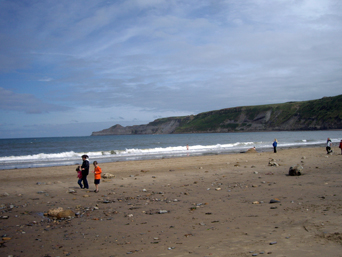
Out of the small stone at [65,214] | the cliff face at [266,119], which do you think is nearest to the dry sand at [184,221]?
the small stone at [65,214]

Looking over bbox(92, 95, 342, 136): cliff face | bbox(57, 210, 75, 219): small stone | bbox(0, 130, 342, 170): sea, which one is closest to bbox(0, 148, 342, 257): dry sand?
bbox(57, 210, 75, 219): small stone

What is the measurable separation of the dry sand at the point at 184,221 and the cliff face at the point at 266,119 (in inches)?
4649

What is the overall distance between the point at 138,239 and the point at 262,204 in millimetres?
4009

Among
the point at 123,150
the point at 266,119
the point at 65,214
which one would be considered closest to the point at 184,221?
the point at 65,214

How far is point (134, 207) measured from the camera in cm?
792

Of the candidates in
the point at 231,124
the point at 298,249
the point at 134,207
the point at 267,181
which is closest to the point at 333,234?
the point at 298,249

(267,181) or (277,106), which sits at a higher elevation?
(277,106)

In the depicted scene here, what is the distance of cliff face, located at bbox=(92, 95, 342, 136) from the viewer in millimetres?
116169

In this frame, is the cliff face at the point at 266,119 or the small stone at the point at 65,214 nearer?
the small stone at the point at 65,214

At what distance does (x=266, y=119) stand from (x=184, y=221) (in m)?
148

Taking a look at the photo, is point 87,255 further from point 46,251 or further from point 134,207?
point 134,207

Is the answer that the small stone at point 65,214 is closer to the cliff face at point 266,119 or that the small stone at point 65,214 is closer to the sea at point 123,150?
the sea at point 123,150

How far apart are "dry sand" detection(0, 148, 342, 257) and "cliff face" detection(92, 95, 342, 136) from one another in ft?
387

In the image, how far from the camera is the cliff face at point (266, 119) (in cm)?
11617
